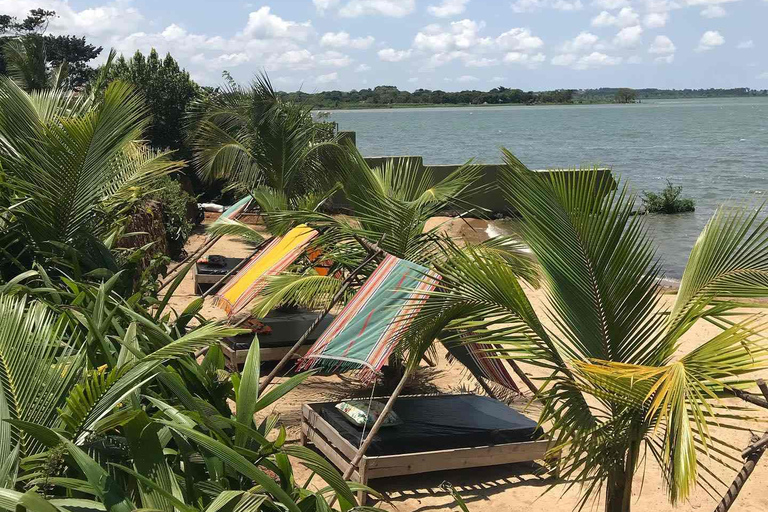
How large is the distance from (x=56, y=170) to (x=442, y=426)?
11.9ft

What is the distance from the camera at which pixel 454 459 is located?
19.8 ft

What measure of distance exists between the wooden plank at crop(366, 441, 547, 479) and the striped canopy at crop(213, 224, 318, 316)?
89.1 inches

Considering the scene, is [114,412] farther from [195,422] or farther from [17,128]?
[17,128]

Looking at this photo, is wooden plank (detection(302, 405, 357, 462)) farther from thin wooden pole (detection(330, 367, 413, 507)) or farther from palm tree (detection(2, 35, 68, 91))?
palm tree (detection(2, 35, 68, 91))

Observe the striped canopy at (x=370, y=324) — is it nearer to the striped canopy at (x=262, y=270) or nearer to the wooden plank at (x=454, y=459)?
the wooden plank at (x=454, y=459)

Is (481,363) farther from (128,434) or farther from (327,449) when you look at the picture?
(128,434)

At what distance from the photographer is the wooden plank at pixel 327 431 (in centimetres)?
596

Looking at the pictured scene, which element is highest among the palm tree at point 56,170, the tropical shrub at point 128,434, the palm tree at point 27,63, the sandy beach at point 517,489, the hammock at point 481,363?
the palm tree at point 27,63

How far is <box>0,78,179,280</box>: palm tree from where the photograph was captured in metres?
4.32

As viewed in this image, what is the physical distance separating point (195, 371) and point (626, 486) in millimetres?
2166

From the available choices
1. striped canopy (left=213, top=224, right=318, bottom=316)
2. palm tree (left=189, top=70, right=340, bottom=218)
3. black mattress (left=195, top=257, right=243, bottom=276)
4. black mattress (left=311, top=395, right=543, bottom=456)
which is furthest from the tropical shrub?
black mattress (left=195, top=257, right=243, bottom=276)

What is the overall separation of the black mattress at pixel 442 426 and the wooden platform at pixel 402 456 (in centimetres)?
8

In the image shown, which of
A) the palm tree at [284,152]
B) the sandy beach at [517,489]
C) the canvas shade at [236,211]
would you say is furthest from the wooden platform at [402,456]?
the canvas shade at [236,211]

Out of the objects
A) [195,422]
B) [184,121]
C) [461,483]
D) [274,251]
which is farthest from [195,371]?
[184,121]
